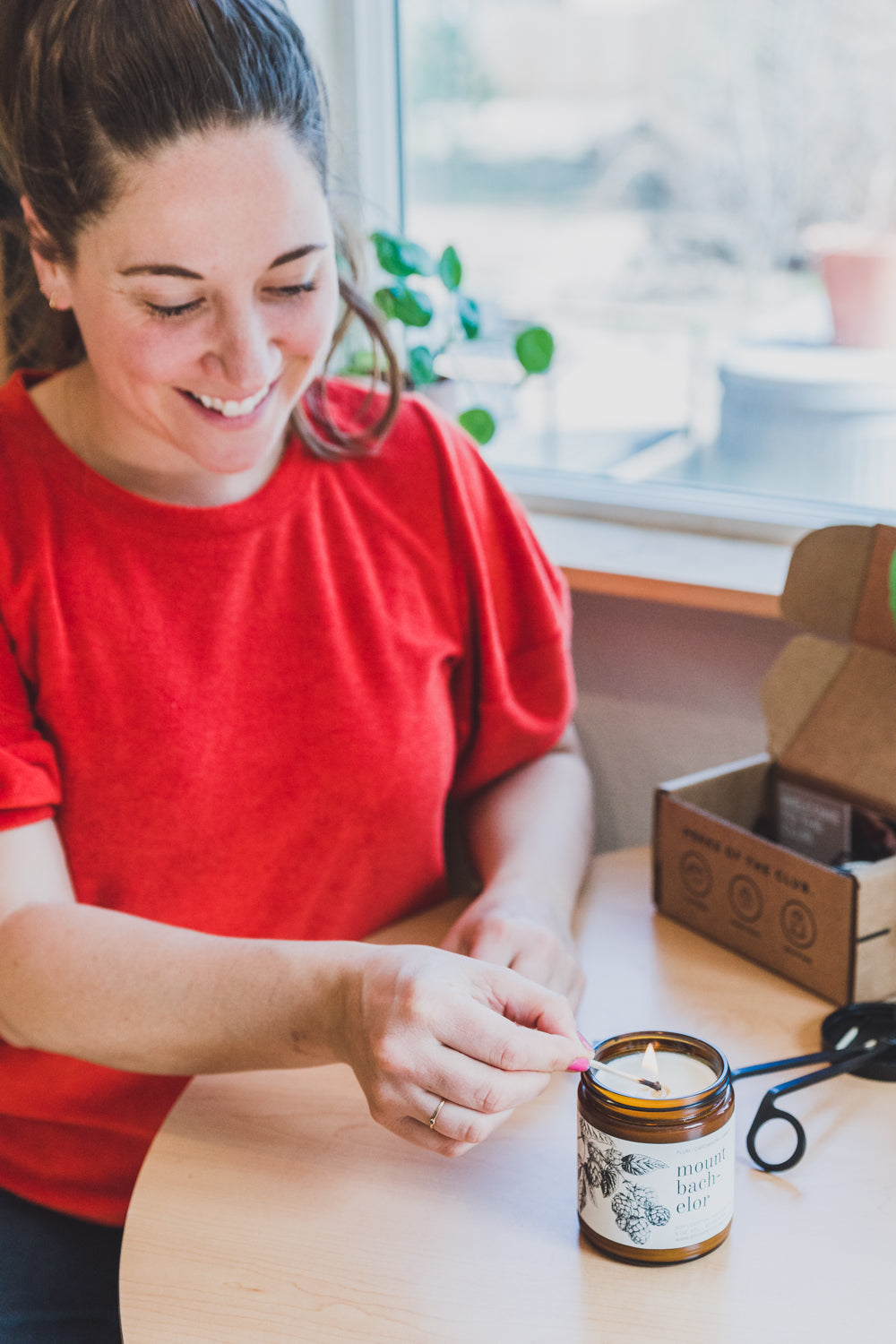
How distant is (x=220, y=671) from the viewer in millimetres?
1062

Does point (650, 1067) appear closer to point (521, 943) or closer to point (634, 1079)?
point (634, 1079)

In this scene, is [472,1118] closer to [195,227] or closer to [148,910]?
[148,910]

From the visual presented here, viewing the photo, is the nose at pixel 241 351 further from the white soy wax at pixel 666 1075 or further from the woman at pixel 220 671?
the white soy wax at pixel 666 1075

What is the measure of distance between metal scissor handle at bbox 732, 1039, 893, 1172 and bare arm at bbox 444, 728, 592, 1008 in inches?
6.4

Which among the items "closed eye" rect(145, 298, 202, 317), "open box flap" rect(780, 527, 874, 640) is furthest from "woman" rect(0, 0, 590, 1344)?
"open box flap" rect(780, 527, 874, 640)

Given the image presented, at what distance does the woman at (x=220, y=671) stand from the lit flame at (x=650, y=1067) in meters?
0.06

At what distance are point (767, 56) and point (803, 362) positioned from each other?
1.07 feet

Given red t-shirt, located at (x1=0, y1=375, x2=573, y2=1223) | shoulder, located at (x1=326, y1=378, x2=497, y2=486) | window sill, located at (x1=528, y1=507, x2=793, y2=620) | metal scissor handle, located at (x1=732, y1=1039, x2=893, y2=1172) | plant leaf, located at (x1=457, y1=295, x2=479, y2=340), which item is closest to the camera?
metal scissor handle, located at (x1=732, y1=1039, x2=893, y2=1172)

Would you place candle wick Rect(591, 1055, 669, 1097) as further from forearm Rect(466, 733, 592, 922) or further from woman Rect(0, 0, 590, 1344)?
forearm Rect(466, 733, 592, 922)

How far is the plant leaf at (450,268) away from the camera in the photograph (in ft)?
4.60

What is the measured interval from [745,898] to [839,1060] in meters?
0.17

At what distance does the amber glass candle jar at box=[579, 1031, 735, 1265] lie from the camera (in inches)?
26.7

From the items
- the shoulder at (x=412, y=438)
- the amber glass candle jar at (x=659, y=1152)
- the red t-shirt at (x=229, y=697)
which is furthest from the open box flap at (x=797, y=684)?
the amber glass candle jar at (x=659, y=1152)

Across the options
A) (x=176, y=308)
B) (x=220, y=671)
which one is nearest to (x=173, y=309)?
(x=176, y=308)
